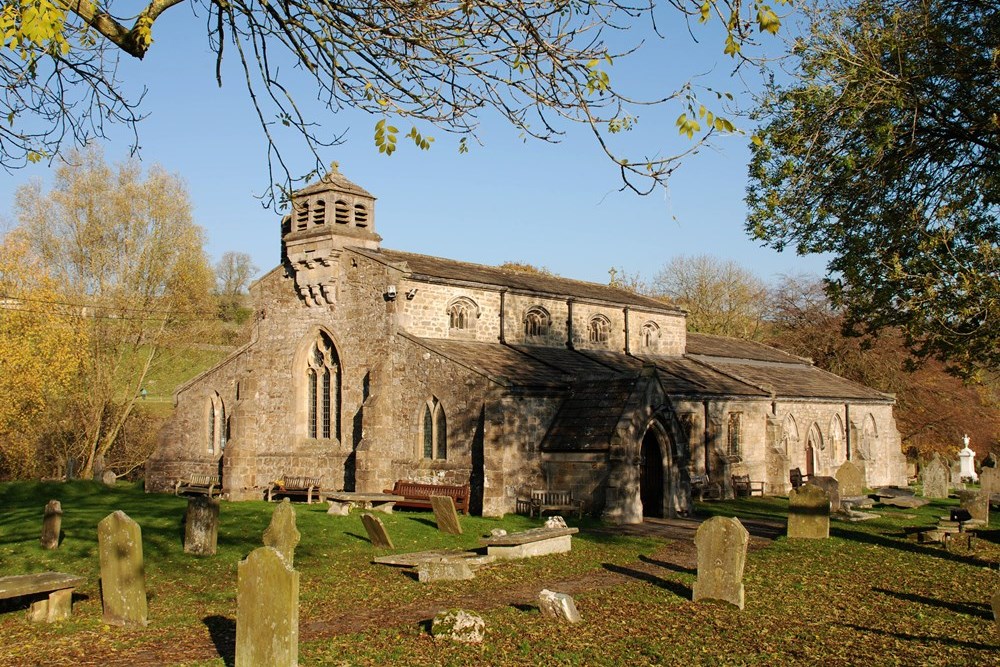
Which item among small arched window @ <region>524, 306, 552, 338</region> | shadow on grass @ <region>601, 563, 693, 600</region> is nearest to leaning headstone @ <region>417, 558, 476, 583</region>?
shadow on grass @ <region>601, 563, 693, 600</region>

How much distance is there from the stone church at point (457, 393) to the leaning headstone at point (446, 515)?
13.2ft

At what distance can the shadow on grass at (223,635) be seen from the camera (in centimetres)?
1059

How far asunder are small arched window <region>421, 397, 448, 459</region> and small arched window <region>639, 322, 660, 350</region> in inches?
559

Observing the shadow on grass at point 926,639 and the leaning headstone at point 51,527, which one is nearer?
the shadow on grass at point 926,639

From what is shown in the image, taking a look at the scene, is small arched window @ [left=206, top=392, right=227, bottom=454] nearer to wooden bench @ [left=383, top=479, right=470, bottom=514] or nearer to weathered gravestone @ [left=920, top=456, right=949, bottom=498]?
wooden bench @ [left=383, top=479, right=470, bottom=514]

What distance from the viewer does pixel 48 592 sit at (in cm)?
1236

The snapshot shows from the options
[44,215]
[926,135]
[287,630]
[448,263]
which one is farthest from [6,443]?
[926,135]

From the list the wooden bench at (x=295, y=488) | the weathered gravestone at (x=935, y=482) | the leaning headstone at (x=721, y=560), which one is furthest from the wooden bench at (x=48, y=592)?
the weathered gravestone at (x=935, y=482)

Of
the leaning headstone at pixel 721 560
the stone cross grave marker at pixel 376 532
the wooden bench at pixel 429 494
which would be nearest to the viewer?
the leaning headstone at pixel 721 560

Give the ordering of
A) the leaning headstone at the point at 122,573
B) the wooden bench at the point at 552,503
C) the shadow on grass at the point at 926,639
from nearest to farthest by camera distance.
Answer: the shadow on grass at the point at 926,639, the leaning headstone at the point at 122,573, the wooden bench at the point at 552,503

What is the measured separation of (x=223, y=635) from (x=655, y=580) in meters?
7.66

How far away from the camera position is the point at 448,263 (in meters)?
34.5

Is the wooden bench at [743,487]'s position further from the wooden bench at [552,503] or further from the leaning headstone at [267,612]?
the leaning headstone at [267,612]

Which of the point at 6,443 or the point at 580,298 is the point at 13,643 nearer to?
the point at 580,298
